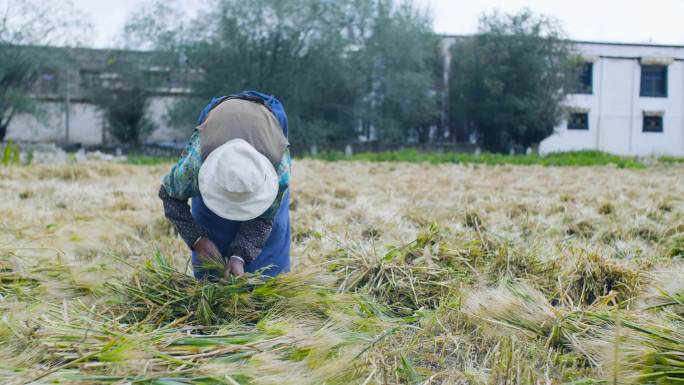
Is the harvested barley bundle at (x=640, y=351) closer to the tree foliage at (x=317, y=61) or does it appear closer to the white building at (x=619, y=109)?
the tree foliage at (x=317, y=61)

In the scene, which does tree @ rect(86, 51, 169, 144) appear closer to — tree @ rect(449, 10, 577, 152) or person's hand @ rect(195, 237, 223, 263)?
tree @ rect(449, 10, 577, 152)

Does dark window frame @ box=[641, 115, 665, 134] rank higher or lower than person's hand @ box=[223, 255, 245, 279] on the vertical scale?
higher

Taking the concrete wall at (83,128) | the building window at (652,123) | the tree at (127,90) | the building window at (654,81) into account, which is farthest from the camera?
the building window at (652,123)

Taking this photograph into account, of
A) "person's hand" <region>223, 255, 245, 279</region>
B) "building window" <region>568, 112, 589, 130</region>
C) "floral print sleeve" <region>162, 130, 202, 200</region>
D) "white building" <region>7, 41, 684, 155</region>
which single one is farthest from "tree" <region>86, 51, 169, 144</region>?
"person's hand" <region>223, 255, 245, 279</region>

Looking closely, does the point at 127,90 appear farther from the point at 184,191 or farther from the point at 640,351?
the point at 640,351

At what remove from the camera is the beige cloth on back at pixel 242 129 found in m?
2.06

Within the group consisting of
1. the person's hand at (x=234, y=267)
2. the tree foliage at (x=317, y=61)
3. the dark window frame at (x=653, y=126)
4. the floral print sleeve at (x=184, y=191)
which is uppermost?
the tree foliage at (x=317, y=61)

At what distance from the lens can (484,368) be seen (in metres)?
1.55

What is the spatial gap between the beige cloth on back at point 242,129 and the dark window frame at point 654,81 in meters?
27.0

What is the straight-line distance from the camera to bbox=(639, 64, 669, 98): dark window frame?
25875 mm

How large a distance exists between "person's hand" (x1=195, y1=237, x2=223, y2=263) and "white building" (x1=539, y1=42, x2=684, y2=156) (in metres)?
24.0

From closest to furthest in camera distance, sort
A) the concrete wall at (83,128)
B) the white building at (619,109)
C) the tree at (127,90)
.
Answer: the tree at (127,90), the concrete wall at (83,128), the white building at (619,109)

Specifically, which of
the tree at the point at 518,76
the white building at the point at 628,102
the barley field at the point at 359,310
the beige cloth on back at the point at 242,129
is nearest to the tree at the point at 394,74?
the tree at the point at 518,76

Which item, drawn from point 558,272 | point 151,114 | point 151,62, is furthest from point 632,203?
point 151,114
